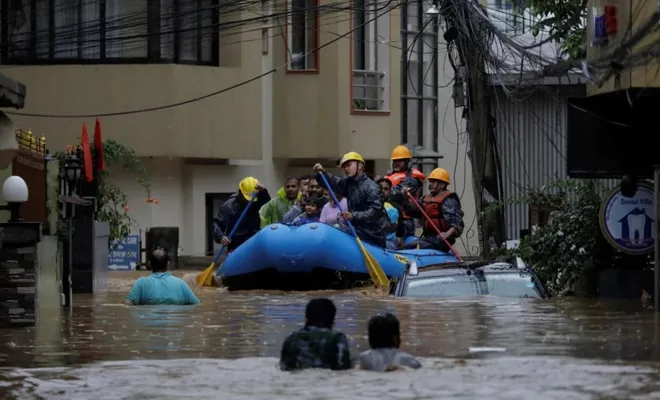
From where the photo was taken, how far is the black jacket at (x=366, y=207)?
23.5 metres

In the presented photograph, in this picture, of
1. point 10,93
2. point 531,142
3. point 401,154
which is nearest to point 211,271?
point 401,154

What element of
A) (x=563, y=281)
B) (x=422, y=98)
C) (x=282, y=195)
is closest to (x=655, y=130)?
(x=563, y=281)

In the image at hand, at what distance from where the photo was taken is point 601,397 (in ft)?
37.8

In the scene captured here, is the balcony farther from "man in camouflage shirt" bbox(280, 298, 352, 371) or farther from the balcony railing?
"man in camouflage shirt" bbox(280, 298, 352, 371)

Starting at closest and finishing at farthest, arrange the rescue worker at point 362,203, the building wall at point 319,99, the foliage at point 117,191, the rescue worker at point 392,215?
the rescue worker at point 362,203
the rescue worker at point 392,215
the foliage at point 117,191
the building wall at point 319,99

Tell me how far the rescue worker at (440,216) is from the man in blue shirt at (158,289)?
705 cm

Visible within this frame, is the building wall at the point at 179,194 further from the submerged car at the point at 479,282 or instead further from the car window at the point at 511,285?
the car window at the point at 511,285

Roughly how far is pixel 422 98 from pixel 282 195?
14677 millimetres

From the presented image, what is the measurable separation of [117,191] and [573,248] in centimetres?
1043

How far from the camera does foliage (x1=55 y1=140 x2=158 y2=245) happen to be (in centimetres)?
2787

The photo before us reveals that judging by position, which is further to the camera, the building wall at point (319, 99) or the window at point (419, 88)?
the window at point (419, 88)

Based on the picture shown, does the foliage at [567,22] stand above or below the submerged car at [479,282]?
above

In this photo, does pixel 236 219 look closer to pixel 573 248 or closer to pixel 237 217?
pixel 237 217

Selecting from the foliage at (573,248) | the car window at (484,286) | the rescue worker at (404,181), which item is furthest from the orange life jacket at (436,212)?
the car window at (484,286)
